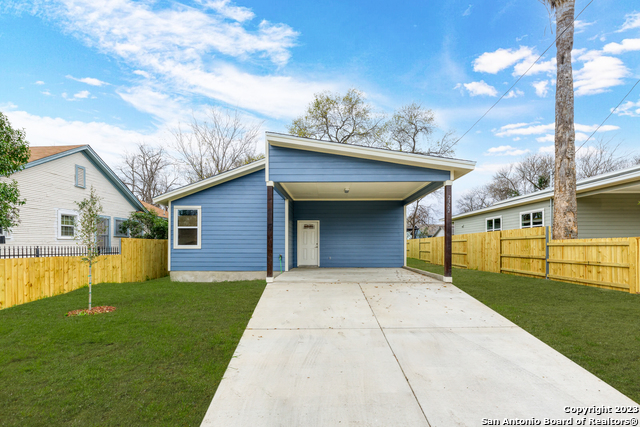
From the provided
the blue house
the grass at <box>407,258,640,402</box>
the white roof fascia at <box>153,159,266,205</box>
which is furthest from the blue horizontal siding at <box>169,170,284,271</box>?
the grass at <box>407,258,640,402</box>

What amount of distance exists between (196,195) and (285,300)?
5.50 meters

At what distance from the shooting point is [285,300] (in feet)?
21.6

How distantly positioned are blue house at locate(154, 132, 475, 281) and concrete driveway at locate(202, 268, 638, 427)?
11.1ft

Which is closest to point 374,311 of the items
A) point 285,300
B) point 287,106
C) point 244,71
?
point 285,300

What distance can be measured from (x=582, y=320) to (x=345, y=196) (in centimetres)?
765

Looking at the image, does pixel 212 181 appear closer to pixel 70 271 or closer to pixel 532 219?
pixel 70 271

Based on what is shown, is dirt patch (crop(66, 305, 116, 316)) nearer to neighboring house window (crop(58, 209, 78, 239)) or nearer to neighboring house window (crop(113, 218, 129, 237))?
neighboring house window (crop(58, 209, 78, 239))

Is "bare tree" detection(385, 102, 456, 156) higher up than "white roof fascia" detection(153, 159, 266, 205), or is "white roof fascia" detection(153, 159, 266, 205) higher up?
"bare tree" detection(385, 102, 456, 156)

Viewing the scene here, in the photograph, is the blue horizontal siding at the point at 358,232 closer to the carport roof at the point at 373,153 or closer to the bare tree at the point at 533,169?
the carport roof at the point at 373,153

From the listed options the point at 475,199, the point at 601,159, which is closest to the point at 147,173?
the point at 601,159

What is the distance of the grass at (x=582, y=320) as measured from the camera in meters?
3.58

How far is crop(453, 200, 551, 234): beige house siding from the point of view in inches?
503

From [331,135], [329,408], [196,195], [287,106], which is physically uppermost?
[287,106]

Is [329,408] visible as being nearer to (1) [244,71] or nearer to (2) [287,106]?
(1) [244,71]
